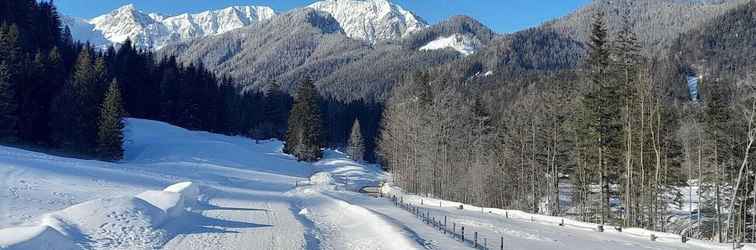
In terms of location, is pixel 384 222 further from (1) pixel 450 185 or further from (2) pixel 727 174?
(1) pixel 450 185

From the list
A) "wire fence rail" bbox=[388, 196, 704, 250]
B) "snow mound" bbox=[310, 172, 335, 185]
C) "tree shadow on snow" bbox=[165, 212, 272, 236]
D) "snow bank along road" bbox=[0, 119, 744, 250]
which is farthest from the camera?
"snow mound" bbox=[310, 172, 335, 185]

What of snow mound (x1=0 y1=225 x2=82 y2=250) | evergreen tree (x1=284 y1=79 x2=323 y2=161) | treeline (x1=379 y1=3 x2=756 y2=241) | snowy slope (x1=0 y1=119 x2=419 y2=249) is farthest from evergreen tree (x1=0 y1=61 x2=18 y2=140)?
snow mound (x1=0 y1=225 x2=82 y2=250)

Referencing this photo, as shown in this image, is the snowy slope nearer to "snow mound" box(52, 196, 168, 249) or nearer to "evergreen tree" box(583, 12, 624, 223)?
"snow mound" box(52, 196, 168, 249)

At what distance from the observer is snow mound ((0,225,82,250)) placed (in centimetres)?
1377

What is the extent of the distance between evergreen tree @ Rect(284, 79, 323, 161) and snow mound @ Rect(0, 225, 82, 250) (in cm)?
6919

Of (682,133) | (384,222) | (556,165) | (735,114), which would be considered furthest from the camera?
(556,165)

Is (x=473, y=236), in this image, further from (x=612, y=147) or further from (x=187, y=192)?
(x=187, y=192)

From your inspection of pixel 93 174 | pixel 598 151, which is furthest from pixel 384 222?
pixel 93 174

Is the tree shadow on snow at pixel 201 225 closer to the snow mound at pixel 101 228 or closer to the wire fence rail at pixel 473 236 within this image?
the snow mound at pixel 101 228

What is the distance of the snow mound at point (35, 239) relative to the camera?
45.2ft

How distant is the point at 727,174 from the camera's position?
130 ft

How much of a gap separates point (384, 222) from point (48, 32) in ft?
270

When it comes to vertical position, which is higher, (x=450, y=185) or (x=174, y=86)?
(x=174, y=86)

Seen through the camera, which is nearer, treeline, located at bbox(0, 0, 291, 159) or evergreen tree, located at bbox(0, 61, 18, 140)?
evergreen tree, located at bbox(0, 61, 18, 140)
